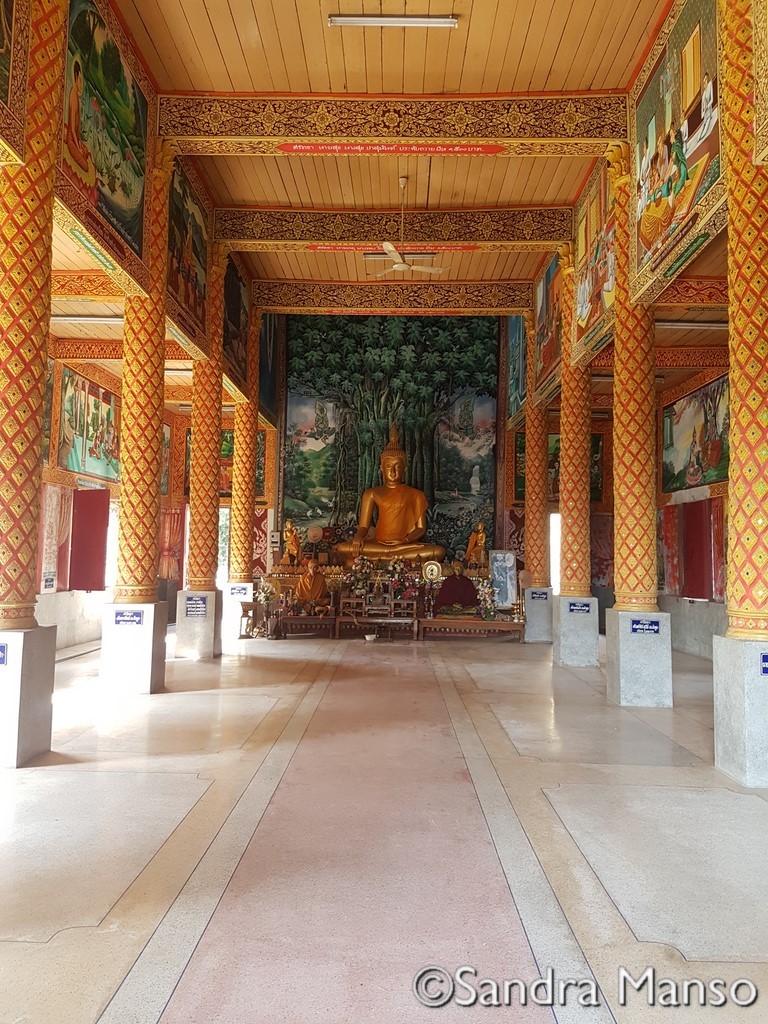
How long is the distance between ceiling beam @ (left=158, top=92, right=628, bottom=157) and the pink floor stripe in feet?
19.5

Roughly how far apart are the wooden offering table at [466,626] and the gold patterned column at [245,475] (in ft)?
10.4

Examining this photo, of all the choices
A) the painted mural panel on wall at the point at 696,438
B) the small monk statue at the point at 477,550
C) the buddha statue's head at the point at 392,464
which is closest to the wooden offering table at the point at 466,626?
the small monk statue at the point at 477,550

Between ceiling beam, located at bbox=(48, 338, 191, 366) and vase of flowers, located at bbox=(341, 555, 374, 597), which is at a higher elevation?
ceiling beam, located at bbox=(48, 338, 191, 366)

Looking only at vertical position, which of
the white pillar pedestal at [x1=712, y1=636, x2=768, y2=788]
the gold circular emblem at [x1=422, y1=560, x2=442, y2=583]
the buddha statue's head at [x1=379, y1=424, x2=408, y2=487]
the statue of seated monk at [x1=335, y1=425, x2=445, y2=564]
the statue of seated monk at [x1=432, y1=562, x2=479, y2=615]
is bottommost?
the white pillar pedestal at [x1=712, y1=636, x2=768, y2=788]

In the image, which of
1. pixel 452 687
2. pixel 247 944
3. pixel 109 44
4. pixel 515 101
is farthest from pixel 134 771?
pixel 515 101

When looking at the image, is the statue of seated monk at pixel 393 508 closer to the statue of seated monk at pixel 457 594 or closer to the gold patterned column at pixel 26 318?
the statue of seated monk at pixel 457 594

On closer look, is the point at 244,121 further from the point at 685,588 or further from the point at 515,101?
the point at 685,588

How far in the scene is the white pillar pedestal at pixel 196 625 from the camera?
937 centimetres

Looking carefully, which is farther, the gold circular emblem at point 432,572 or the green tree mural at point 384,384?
the green tree mural at point 384,384

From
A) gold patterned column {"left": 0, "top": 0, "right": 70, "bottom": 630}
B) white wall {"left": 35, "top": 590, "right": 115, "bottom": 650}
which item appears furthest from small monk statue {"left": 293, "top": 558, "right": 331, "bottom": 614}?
gold patterned column {"left": 0, "top": 0, "right": 70, "bottom": 630}

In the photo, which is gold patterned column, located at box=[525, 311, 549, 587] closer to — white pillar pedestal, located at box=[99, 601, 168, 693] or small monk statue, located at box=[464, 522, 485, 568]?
small monk statue, located at box=[464, 522, 485, 568]

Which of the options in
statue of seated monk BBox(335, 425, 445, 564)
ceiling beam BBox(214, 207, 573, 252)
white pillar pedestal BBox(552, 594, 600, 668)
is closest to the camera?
white pillar pedestal BBox(552, 594, 600, 668)

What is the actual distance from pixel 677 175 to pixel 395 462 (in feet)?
32.3

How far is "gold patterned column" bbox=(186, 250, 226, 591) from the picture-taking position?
388 inches
